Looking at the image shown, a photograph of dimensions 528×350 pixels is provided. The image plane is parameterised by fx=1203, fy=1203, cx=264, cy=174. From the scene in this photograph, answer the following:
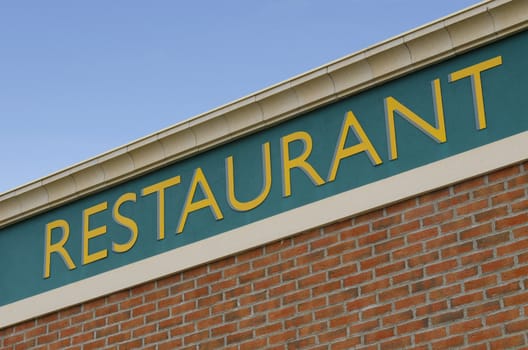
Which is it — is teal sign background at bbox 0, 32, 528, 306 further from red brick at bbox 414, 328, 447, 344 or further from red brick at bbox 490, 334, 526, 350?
red brick at bbox 490, 334, 526, 350

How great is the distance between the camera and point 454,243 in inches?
368

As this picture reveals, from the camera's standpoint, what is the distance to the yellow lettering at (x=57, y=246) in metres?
11.7

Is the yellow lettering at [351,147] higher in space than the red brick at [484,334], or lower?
higher

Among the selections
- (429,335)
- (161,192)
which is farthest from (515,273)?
(161,192)

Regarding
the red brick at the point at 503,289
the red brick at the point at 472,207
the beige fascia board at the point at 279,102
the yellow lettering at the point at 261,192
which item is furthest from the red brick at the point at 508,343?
the yellow lettering at the point at 261,192

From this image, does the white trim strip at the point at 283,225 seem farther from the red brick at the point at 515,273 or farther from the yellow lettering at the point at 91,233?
the red brick at the point at 515,273

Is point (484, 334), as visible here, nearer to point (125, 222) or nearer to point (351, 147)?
point (351, 147)

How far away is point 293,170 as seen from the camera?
413 inches

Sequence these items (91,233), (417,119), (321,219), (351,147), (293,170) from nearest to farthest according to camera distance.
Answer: (417,119) < (321,219) < (351,147) < (293,170) < (91,233)

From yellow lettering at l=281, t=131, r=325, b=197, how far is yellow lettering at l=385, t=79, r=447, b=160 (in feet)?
2.36

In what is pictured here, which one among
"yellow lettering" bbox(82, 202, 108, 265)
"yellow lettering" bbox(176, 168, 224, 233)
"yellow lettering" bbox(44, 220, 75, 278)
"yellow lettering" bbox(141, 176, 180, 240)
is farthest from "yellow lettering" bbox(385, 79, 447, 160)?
"yellow lettering" bbox(44, 220, 75, 278)

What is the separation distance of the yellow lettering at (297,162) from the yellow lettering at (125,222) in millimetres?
1690

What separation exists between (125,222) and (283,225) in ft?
6.15

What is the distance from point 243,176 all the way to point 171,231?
872mm
